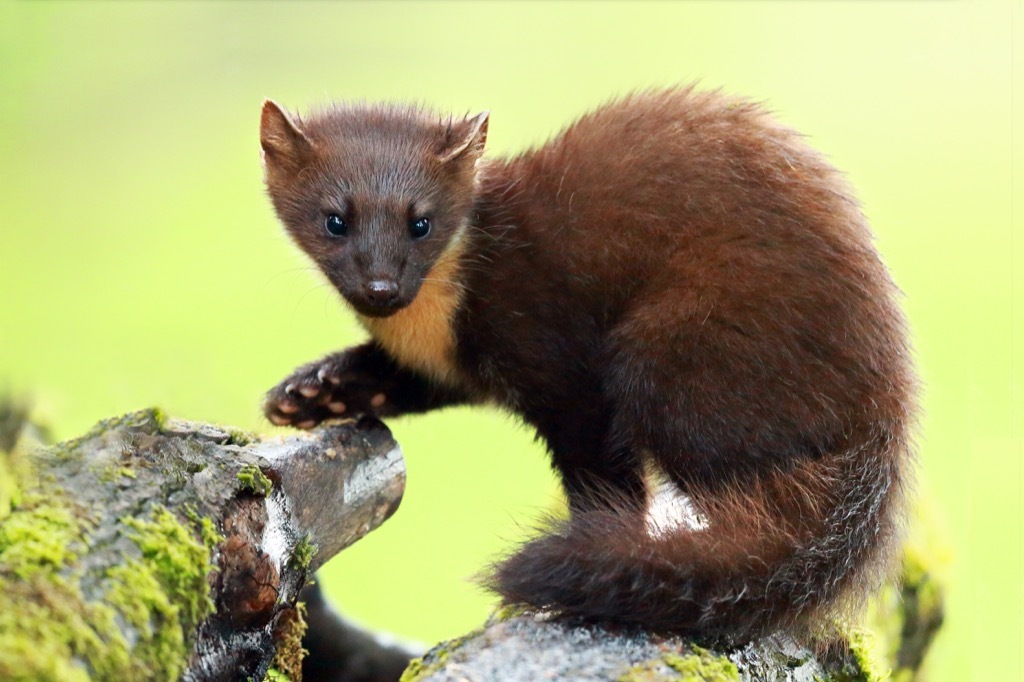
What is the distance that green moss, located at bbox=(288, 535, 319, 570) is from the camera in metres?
2.98

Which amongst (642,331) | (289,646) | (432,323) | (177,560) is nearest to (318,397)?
(432,323)

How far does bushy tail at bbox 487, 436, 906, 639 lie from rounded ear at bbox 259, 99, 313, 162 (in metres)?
2.03

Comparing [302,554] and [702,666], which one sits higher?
[302,554]

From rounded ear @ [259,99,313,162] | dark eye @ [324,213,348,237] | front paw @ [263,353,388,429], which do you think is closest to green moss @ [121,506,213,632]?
front paw @ [263,353,388,429]

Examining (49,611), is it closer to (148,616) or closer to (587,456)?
(148,616)

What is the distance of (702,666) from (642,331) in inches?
50.7

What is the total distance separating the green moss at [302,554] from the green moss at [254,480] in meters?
0.26

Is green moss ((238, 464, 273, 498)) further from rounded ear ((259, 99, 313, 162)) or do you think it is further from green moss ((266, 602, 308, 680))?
rounded ear ((259, 99, 313, 162))

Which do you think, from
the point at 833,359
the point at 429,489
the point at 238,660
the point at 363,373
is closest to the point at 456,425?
the point at 429,489

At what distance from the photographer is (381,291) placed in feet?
12.3

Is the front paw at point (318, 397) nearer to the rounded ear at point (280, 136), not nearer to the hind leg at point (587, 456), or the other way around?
the hind leg at point (587, 456)

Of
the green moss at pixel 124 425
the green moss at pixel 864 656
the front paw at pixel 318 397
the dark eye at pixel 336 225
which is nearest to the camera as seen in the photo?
the green moss at pixel 124 425

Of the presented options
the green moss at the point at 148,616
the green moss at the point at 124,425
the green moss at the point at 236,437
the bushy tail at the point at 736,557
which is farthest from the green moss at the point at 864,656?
the green moss at the point at 124,425

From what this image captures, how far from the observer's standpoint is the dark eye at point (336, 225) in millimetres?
4023
